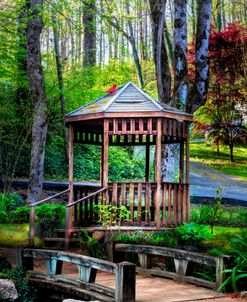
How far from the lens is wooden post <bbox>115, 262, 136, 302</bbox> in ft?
21.9

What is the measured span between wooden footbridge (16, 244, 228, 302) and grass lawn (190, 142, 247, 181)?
619 inches

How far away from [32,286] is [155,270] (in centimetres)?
201

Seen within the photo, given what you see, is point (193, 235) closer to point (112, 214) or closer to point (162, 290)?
point (112, 214)

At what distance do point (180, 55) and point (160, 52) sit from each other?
22.8 inches

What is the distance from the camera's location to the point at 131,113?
11281 millimetres

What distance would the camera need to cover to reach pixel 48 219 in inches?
490

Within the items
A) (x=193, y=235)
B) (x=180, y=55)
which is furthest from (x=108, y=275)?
(x=180, y=55)

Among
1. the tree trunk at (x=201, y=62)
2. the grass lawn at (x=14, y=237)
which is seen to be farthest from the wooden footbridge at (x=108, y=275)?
the tree trunk at (x=201, y=62)

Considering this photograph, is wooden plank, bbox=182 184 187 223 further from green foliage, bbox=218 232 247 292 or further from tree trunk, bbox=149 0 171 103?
tree trunk, bbox=149 0 171 103

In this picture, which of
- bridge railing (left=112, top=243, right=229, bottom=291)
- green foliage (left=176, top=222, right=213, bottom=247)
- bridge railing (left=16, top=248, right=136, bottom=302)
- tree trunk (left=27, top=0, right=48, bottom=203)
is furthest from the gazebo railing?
tree trunk (left=27, top=0, right=48, bottom=203)

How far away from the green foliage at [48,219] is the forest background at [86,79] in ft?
7.51

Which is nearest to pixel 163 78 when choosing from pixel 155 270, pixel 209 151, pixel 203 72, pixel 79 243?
pixel 203 72

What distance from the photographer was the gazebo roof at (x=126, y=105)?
A: 1134 centimetres

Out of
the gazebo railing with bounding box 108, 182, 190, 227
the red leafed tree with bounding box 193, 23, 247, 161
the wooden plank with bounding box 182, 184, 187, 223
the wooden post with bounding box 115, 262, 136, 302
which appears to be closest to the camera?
the wooden post with bounding box 115, 262, 136, 302
